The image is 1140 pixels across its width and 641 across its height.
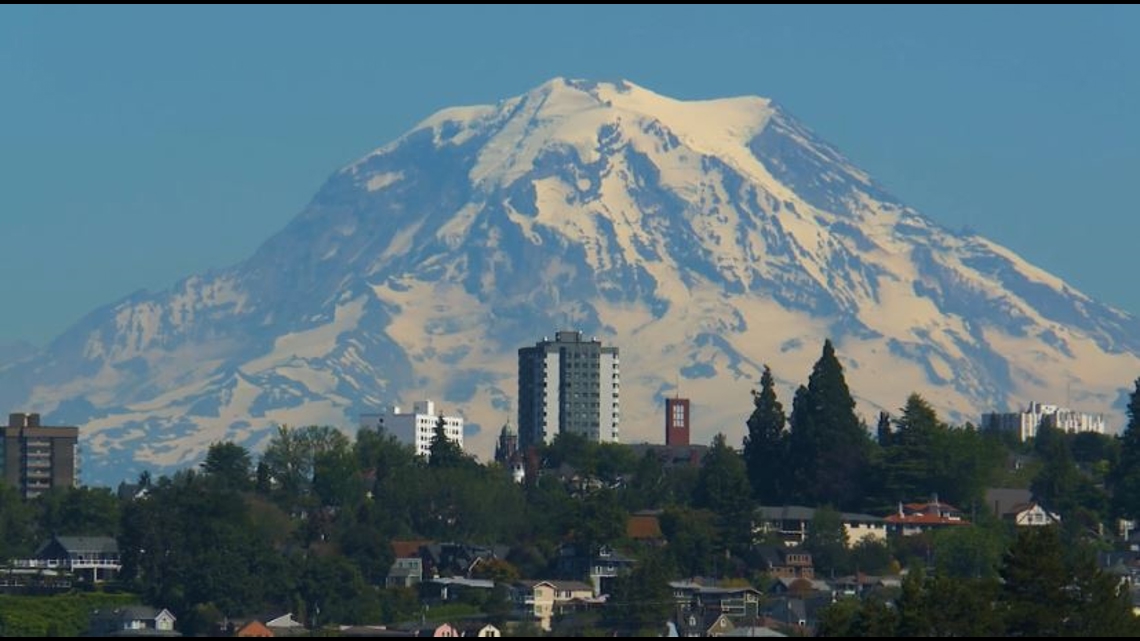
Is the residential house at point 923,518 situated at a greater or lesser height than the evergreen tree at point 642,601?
greater

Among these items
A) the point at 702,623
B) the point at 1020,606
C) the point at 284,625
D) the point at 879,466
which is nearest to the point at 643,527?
the point at 879,466

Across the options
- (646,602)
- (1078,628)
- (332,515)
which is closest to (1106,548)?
(646,602)

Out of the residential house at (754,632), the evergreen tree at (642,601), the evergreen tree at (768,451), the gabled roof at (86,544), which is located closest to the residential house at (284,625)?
the evergreen tree at (642,601)

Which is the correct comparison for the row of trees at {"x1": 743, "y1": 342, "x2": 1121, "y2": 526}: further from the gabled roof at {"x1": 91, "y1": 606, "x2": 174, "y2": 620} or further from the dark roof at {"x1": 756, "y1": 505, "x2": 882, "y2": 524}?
the gabled roof at {"x1": 91, "y1": 606, "x2": 174, "y2": 620}

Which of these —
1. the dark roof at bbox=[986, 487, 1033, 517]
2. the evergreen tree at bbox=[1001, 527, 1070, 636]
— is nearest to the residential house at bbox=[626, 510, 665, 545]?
the dark roof at bbox=[986, 487, 1033, 517]

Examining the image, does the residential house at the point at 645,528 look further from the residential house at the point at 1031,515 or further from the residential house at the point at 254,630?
the residential house at the point at 254,630

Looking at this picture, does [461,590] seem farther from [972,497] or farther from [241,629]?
[972,497]

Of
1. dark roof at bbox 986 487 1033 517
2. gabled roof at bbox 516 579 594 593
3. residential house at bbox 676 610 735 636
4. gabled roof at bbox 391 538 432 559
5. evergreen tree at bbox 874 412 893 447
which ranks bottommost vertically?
residential house at bbox 676 610 735 636
